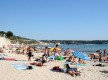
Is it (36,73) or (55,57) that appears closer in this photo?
(36,73)

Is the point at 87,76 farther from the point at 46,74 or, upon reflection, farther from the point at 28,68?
the point at 28,68

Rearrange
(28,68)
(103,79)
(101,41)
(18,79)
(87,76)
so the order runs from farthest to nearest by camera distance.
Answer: (101,41), (28,68), (87,76), (103,79), (18,79)

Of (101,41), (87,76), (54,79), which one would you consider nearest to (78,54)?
(87,76)

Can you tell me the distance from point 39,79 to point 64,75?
2.09 metres

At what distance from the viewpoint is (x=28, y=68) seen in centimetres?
1666

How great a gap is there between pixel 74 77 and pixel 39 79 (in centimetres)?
231

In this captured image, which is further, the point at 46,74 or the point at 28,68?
the point at 28,68

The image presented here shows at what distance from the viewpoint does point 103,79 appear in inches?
563

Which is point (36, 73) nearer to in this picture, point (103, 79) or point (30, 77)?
point (30, 77)

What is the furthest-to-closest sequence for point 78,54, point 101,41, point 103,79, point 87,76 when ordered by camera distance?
point 101,41 < point 78,54 < point 87,76 < point 103,79

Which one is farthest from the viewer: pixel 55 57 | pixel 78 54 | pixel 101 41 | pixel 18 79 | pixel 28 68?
pixel 101 41

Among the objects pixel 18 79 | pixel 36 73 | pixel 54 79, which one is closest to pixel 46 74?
pixel 36 73

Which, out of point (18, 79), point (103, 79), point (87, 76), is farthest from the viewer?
point (87, 76)

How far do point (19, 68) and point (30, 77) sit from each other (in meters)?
2.87
